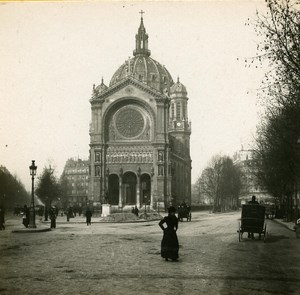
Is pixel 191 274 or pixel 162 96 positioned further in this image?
pixel 162 96

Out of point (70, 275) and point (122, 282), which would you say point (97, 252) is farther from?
point (122, 282)

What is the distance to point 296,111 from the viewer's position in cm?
2661

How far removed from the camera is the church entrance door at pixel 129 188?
86.6 metres

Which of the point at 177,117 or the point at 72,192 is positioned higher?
the point at 177,117

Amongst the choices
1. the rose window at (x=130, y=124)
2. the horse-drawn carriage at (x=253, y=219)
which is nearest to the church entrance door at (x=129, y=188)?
the rose window at (x=130, y=124)

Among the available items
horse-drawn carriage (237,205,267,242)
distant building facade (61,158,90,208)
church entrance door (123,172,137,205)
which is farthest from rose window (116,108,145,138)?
distant building facade (61,158,90,208)

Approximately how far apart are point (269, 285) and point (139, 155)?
73.2m

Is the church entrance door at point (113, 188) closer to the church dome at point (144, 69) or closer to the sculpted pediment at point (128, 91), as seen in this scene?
the sculpted pediment at point (128, 91)

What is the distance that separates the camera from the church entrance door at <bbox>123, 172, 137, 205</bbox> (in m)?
86.6

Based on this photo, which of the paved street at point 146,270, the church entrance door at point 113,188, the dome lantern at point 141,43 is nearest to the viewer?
the paved street at point 146,270

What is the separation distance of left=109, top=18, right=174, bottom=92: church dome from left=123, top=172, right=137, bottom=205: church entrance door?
32016 mm

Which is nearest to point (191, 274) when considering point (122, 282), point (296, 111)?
point (122, 282)

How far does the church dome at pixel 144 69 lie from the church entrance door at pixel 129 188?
105 ft

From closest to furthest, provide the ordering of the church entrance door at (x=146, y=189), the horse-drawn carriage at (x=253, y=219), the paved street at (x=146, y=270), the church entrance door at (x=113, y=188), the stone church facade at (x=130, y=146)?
the paved street at (x=146, y=270), the horse-drawn carriage at (x=253, y=219), the stone church facade at (x=130, y=146), the church entrance door at (x=146, y=189), the church entrance door at (x=113, y=188)
